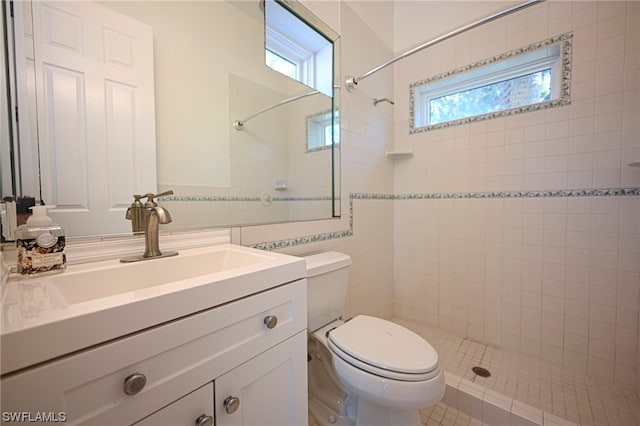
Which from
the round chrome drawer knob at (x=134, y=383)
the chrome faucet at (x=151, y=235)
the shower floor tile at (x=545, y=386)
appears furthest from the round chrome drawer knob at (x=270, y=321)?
the shower floor tile at (x=545, y=386)

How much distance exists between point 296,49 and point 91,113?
1154 millimetres

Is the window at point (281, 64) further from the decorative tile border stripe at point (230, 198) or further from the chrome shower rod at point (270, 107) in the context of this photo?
the decorative tile border stripe at point (230, 198)

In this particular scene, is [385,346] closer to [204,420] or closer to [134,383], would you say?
[204,420]

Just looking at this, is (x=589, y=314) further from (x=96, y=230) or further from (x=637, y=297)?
(x=96, y=230)

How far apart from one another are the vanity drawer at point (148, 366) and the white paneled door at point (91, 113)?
23.4 inches

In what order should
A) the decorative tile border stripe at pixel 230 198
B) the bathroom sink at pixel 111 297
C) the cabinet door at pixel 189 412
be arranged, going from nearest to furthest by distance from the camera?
the bathroom sink at pixel 111 297
the cabinet door at pixel 189 412
the decorative tile border stripe at pixel 230 198

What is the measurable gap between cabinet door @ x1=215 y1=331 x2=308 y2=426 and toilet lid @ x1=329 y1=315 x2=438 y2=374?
30cm

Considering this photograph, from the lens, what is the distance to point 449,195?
189 centimetres

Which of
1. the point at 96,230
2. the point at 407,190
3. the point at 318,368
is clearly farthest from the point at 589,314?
the point at 96,230

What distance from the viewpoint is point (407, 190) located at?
6.84 feet

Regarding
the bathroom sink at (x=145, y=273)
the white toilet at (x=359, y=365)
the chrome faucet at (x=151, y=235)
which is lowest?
the white toilet at (x=359, y=365)

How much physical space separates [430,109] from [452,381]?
183cm

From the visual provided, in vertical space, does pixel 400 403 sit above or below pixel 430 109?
below

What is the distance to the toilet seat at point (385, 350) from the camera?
0.94m
